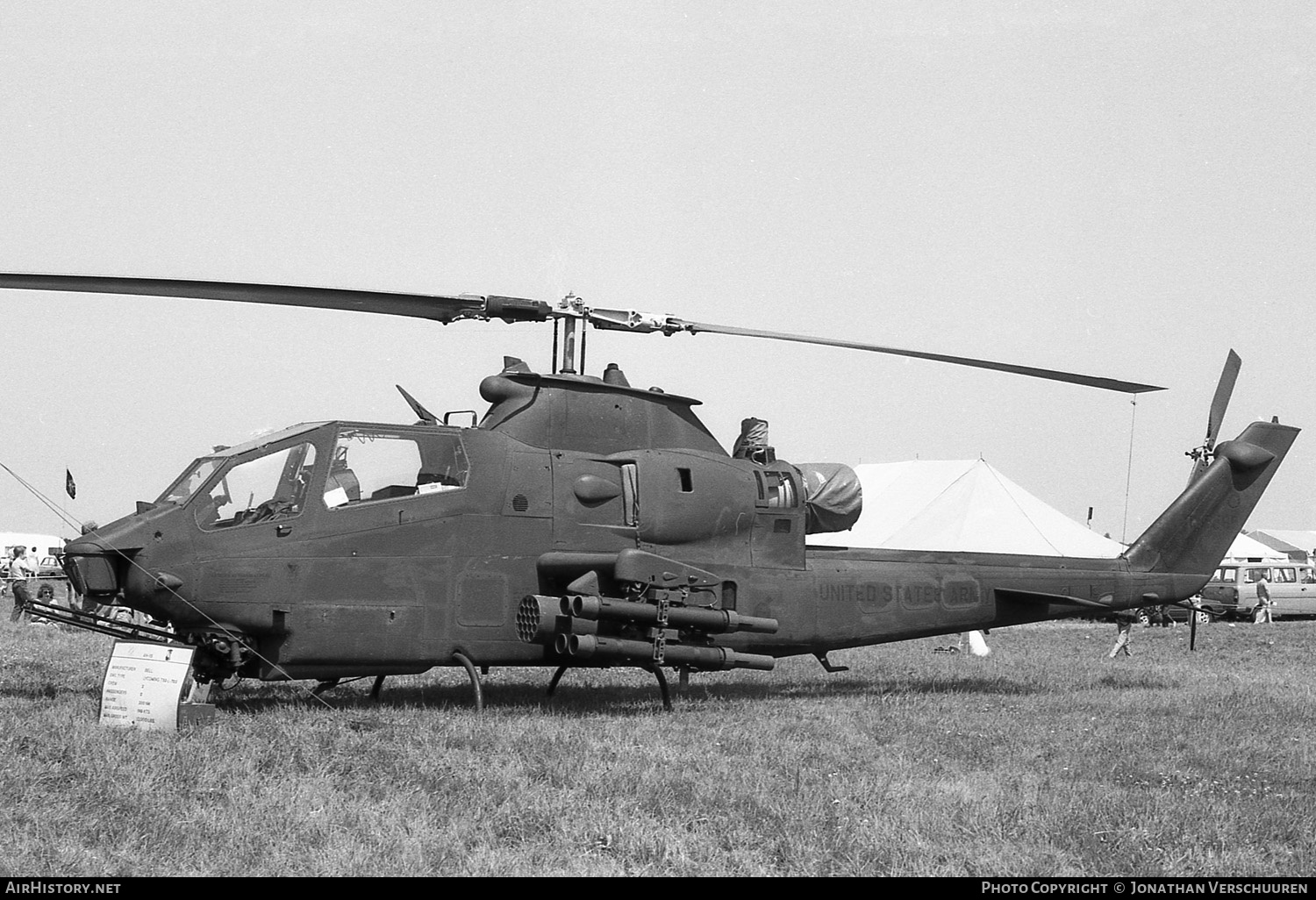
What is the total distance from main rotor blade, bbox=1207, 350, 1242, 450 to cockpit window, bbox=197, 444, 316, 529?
9864 millimetres

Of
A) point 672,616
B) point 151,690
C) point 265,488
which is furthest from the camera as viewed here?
point 672,616

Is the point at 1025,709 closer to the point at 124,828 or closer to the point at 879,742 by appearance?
the point at 879,742

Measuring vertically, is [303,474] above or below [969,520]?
above

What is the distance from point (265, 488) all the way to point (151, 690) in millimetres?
1902

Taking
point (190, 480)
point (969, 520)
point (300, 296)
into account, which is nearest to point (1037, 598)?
point (300, 296)

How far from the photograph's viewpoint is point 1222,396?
13969 millimetres

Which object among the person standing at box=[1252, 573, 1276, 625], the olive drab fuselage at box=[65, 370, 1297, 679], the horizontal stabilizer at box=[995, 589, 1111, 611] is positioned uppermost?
the olive drab fuselage at box=[65, 370, 1297, 679]

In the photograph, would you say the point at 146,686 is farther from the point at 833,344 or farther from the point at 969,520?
the point at 969,520

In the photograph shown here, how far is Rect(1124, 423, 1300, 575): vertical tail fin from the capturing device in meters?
14.2

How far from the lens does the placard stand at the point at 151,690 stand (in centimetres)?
872

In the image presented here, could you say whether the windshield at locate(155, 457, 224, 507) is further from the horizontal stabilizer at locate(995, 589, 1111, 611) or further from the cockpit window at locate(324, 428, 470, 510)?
the horizontal stabilizer at locate(995, 589, 1111, 611)

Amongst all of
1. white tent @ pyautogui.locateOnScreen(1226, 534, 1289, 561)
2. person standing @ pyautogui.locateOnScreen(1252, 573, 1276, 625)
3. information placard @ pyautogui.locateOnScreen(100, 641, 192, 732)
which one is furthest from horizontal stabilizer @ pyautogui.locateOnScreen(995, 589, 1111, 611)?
white tent @ pyautogui.locateOnScreen(1226, 534, 1289, 561)

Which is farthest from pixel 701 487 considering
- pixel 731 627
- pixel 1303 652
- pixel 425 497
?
pixel 1303 652

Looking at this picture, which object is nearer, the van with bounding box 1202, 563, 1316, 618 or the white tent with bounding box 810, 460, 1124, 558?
the white tent with bounding box 810, 460, 1124, 558
